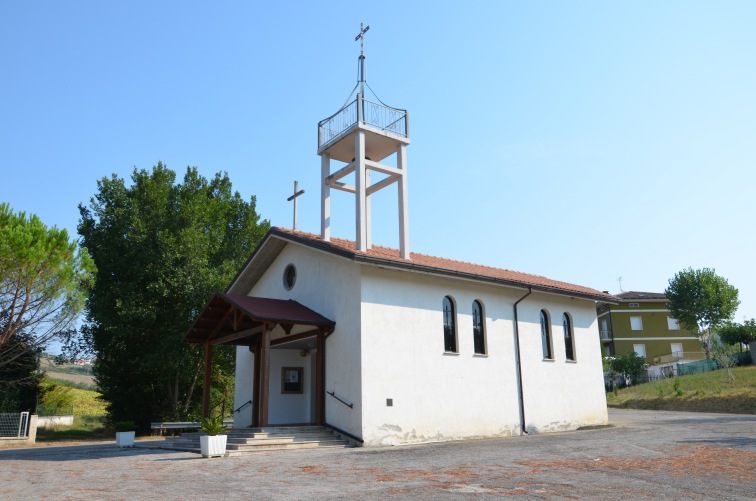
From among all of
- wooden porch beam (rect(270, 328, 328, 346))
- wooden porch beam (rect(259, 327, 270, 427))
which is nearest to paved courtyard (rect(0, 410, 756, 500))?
wooden porch beam (rect(259, 327, 270, 427))

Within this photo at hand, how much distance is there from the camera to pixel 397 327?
15828 mm

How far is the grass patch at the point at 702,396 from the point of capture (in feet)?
83.9

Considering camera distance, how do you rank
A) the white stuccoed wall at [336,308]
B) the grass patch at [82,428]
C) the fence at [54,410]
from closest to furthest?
1. the white stuccoed wall at [336,308]
2. the grass patch at [82,428]
3. the fence at [54,410]

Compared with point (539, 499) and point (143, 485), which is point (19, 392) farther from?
point (539, 499)

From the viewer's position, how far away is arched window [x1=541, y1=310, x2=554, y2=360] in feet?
65.2

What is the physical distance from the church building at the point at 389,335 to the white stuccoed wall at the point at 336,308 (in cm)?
4

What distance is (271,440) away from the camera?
1368 centimetres

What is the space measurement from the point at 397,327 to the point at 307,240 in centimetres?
362

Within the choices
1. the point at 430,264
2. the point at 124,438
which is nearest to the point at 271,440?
the point at 124,438

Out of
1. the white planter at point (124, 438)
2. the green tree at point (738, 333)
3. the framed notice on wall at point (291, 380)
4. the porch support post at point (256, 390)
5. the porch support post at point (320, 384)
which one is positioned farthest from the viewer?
the green tree at point (738, 333)

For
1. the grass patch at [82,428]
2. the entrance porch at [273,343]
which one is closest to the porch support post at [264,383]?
the entrance porch at [273,343]

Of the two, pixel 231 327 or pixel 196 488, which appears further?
pixel 231 327

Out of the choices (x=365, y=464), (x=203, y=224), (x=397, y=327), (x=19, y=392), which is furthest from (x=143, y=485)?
(x=19, y=392)

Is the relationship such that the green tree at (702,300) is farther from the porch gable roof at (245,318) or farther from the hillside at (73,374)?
the hillside at (73,374)
